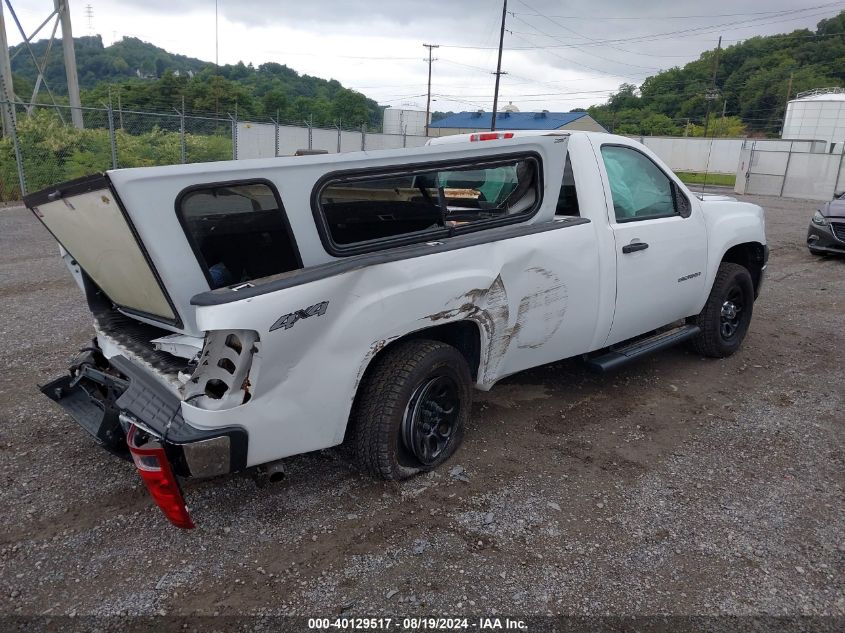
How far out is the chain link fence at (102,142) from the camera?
14.4m

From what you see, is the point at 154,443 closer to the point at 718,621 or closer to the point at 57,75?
the point at 718,621

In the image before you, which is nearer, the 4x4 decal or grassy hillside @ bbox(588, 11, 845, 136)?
the 4x4 decal

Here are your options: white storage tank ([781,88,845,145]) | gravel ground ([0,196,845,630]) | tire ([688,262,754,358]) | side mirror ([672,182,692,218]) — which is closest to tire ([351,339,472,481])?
gravel ground ([0,196,845,630])

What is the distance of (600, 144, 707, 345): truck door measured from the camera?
4.19 metres

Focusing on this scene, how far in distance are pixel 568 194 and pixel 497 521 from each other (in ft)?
7.07

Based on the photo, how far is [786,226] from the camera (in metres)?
15.9

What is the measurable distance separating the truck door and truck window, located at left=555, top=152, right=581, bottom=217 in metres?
0.26

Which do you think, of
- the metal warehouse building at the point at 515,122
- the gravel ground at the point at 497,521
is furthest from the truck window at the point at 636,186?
the metal warehouse building at the point at 515,122

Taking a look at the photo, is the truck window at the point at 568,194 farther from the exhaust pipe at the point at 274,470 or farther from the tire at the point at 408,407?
the exhaust pipe at the point at 274,470

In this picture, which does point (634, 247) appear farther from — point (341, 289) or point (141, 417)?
point (141, 417)

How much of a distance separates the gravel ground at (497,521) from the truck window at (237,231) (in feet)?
4.00

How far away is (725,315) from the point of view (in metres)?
5.49

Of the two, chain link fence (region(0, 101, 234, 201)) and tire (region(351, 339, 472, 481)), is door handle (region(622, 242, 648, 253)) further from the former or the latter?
chain link fence (region(0, 101, 234, 201))

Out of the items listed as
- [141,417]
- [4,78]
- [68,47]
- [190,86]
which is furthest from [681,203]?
[190,86]
